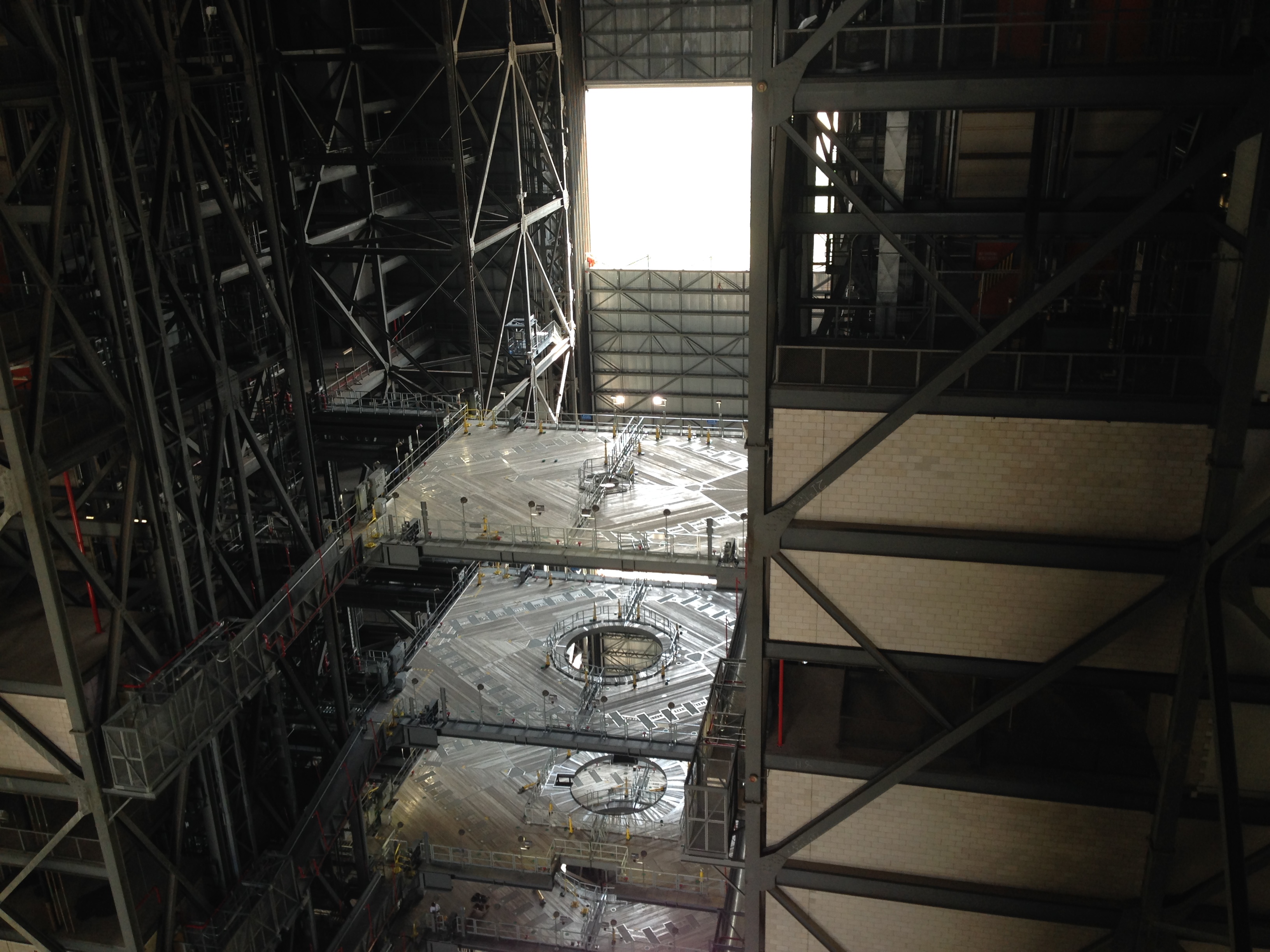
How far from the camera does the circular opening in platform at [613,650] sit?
28.3 m

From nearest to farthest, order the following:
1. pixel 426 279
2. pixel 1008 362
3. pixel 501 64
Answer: pixel 1008 362 → pixel 501 64 → pixel 426 279

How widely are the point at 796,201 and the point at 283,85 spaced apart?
19.9m

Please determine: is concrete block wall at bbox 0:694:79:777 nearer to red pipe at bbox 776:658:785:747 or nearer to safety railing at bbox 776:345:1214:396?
red pipe at bbox 776:658:785:747

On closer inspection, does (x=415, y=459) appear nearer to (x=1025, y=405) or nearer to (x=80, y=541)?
(x=80, y=541)

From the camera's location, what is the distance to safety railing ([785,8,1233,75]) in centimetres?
1091

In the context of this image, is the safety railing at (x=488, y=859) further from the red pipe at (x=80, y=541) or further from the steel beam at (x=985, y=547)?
the steel beam at (x=985, y=547)

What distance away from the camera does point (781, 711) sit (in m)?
13.8

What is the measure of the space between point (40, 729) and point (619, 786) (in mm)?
13043

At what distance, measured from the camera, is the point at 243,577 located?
22703 millimetres

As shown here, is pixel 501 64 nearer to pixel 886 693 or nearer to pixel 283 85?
pixel 283 85

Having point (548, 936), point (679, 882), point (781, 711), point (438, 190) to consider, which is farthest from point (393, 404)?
point (781, 711)

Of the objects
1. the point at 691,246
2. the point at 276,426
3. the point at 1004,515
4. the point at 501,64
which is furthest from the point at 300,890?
the point at 691,246

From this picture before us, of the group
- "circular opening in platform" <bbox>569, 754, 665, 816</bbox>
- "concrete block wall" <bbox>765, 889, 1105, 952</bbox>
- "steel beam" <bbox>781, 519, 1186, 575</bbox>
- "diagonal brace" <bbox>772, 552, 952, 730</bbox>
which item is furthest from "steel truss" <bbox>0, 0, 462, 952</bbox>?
"steel beam" <bbox>781, 519, 1186, 575</bbox>

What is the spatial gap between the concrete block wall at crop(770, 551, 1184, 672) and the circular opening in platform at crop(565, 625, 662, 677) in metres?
14.9
